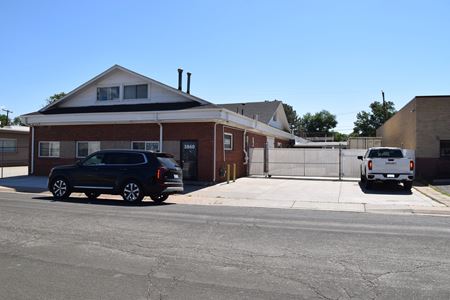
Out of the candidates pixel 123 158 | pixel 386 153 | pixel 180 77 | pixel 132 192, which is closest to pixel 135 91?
pixel 180 77

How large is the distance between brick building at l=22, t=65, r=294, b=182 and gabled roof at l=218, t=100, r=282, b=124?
385 inches

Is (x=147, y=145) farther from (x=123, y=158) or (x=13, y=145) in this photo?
(x=13, y=145)

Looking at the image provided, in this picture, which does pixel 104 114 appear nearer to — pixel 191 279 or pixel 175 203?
pixel 175 203

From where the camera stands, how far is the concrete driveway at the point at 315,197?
44.5ft

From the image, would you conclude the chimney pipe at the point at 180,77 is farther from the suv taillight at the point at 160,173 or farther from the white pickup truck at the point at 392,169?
the suv taillight at the point at 160,173

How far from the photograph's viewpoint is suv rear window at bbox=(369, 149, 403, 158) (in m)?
17.9

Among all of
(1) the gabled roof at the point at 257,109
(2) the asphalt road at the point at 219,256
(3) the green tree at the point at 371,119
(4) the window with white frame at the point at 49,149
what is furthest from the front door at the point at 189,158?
(3) the green tree at the point at 371,119

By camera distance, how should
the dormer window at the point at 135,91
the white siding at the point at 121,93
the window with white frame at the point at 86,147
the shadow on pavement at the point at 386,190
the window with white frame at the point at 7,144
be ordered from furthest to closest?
the window with white frame at the point at 7,144 → the dormer window at the point at 135,91 → the window with white frame at the point at 86,147 → the white siding at the point at 121,93 → the shadow on pavement at the point at 386,190

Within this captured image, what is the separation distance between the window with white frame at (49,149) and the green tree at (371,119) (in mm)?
85163

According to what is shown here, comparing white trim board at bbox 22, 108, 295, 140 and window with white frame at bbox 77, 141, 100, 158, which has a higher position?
white trim board at bbox 22, 108, 295, 140

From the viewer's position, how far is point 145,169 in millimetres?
13648

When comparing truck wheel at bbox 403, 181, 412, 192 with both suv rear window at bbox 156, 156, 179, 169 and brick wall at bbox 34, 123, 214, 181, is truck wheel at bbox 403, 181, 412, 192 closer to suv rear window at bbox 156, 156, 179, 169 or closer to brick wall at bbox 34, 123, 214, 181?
brick wall at bbox 34, 123, 214, 181

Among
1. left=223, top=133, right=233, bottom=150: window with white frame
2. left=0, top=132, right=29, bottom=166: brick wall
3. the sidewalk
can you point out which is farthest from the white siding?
left=0, top=132, right=29, bottom=166: brick wall

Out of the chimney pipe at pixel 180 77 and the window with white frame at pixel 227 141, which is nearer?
the window with white frame at pixel 227 141
